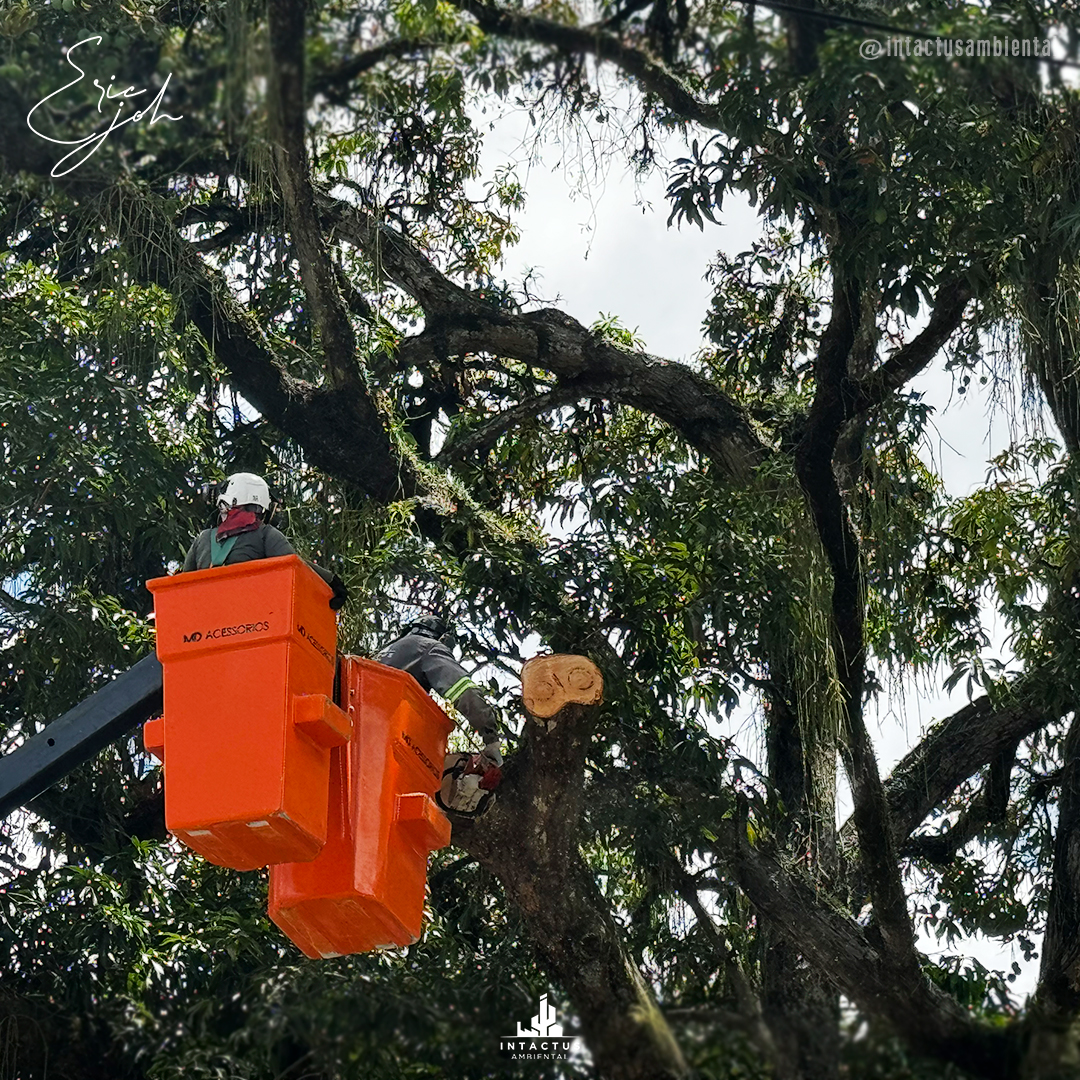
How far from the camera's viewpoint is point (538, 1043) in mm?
5227

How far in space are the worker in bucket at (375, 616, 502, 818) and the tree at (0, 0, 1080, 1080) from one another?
3.5 inches

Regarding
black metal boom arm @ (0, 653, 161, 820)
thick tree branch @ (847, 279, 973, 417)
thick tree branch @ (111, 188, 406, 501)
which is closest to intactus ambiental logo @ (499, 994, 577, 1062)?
black metal boom arm @ (0, 653, 161, 820)

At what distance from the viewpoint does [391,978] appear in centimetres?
606

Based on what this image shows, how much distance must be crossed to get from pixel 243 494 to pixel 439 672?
89 cm

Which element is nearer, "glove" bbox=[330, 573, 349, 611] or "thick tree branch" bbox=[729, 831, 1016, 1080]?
"glove" bbox=[330, 573, 349, 611]

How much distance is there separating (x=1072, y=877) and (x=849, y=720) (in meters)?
1.12

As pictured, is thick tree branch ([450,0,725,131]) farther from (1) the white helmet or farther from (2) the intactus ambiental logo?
(2) the intactus ambiental logo

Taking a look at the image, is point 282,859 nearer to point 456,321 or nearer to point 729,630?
point 729,630

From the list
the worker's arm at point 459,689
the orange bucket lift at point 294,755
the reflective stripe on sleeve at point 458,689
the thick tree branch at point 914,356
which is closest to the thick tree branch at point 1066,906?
the thick tree branch at point 914,356

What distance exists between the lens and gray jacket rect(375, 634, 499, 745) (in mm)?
5906

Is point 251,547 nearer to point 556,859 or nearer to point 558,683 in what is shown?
point 558,683

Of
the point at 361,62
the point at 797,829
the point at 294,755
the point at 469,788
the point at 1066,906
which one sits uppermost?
the point at 361,62

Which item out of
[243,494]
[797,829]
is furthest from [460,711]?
[797,829]
